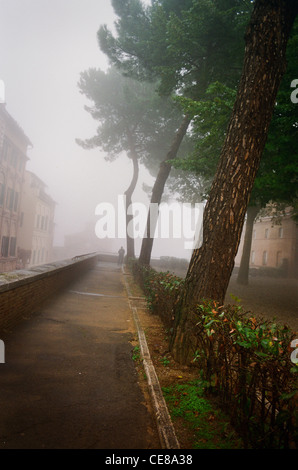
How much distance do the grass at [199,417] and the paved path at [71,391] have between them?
0.34 m

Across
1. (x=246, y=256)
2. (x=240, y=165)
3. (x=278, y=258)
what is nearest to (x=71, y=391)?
(x=240, y=165)

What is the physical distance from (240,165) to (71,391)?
3.94m

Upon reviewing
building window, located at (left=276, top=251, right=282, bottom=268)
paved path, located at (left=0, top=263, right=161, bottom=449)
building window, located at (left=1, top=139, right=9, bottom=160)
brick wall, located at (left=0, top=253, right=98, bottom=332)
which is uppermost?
building window, located at (left=1, top=139, right=9, bottom=160)

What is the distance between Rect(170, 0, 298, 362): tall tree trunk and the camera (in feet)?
13.3

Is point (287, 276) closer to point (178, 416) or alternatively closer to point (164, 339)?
point (164, 339)

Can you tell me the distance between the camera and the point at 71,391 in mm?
3262

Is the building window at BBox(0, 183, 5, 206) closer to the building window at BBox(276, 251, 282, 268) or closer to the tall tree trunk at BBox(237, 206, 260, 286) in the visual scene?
the tall tree trunk at BBox(237, 206, 260, 286)

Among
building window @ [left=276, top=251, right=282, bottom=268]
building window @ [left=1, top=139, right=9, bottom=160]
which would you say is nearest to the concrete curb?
building window @ [left=1, top=139, right=9, bottom=160]

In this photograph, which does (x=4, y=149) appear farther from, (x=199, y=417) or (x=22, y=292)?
(x=199, y=417)

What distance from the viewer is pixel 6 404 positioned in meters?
2.83

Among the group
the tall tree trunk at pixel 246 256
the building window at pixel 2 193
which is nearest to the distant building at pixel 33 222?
the building window at pixel 2 193

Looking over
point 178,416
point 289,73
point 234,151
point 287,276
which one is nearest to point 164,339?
point 178,416

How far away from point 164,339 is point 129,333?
89 cm

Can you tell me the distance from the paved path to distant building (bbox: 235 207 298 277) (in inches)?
929
